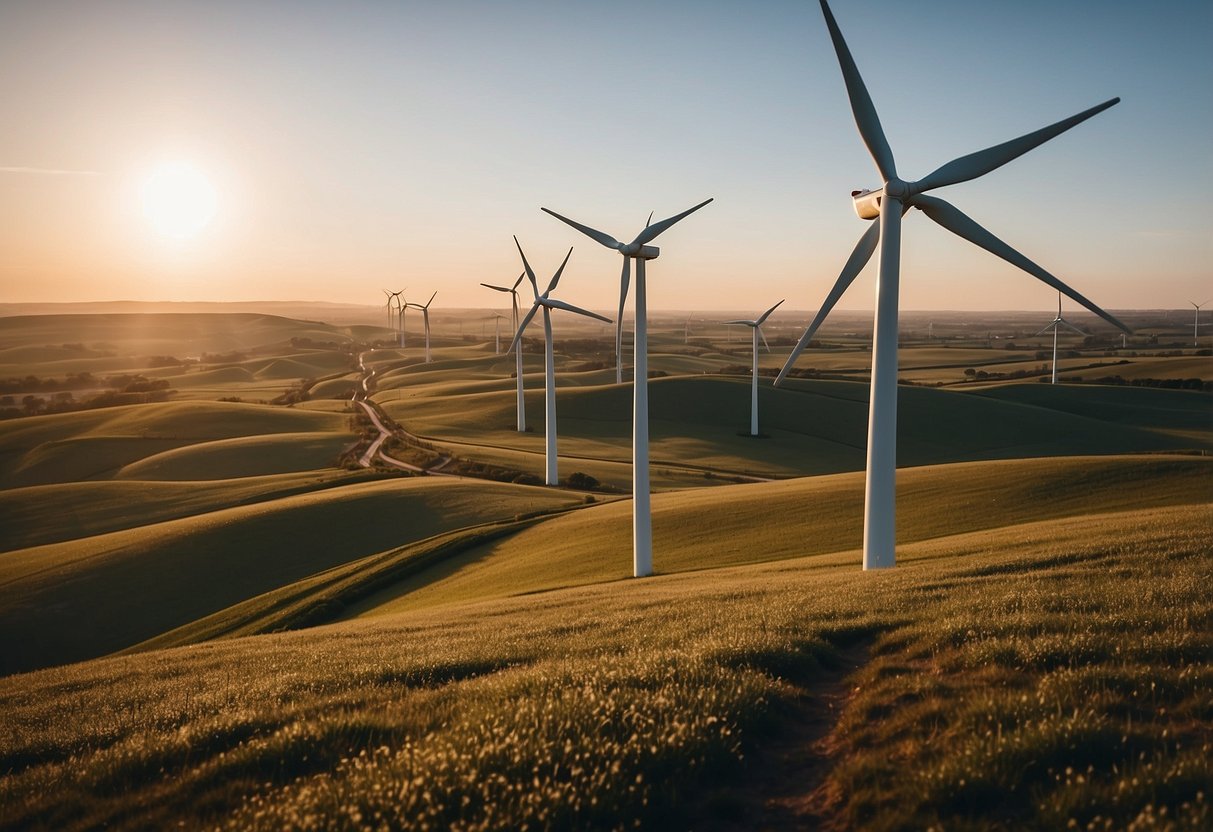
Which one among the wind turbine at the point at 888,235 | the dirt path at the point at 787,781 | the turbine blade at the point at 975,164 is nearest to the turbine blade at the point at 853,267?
the wind turbine at the point at 888,235

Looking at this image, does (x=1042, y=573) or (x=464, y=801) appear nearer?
(x=464, y=801)

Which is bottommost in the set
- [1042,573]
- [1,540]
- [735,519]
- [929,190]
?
[1,540]

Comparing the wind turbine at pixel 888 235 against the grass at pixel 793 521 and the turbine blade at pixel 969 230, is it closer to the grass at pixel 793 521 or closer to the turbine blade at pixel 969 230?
the turbine blade at pixel 969 230

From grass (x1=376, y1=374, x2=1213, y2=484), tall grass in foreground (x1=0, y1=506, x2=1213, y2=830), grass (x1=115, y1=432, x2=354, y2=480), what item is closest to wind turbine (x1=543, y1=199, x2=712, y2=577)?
tall grass in foreground (x1=0, y1=506, x2=1213, y2=830)

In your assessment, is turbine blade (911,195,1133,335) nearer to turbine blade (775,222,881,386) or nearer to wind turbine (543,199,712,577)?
turbine blade (775,222,881,386)

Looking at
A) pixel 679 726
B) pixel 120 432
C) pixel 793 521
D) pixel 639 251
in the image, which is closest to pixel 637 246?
pixel 639 251

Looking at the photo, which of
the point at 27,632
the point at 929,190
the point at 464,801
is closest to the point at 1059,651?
the point at 464,801

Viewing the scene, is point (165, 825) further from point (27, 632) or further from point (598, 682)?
point (27, 632)
